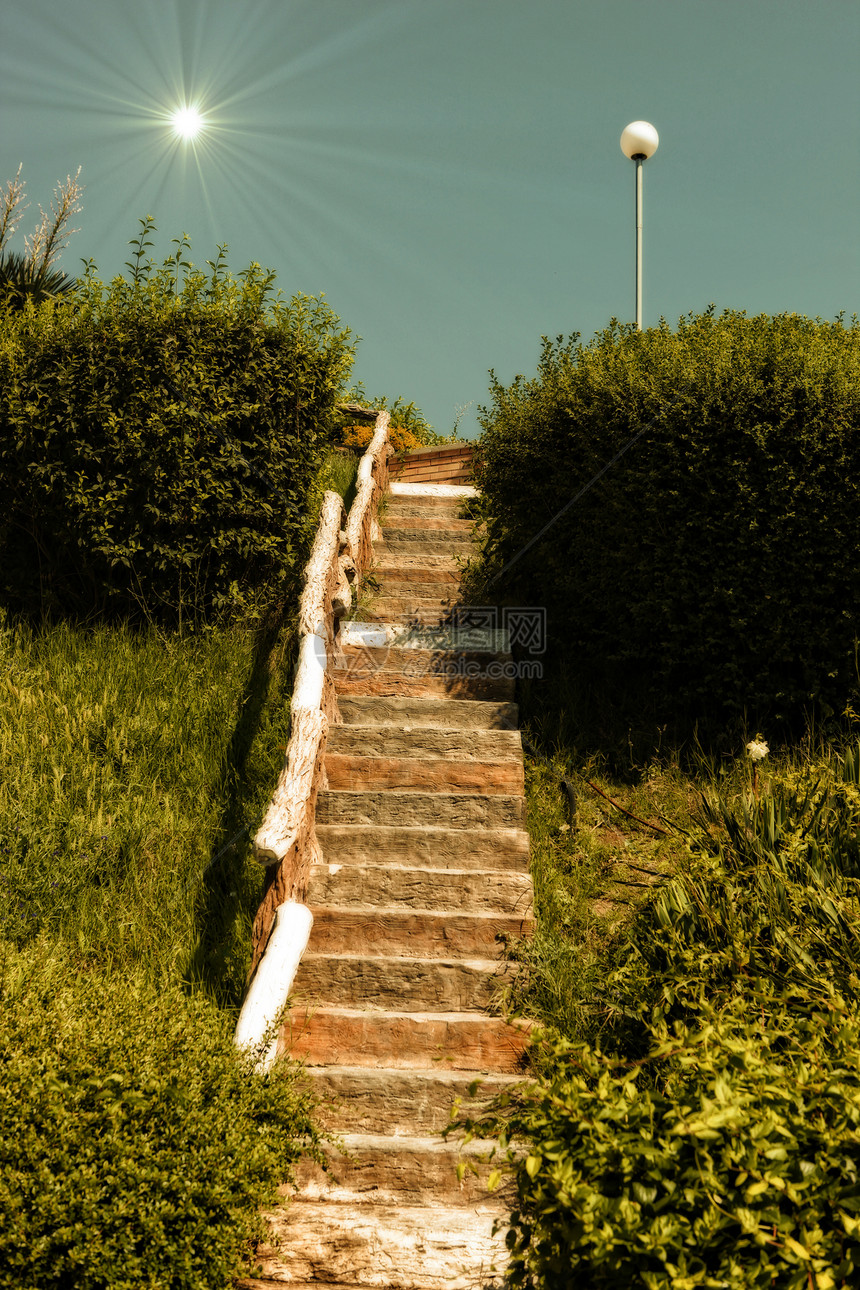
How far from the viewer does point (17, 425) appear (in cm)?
680

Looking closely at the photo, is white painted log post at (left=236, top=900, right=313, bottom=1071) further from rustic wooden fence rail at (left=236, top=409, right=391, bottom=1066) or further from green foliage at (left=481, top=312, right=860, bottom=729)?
green foliage at (left=481, top=312, right=860, bottom=729)

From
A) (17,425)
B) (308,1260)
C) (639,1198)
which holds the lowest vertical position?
(308,1260)

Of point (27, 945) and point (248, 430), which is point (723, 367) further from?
point (27, 945)

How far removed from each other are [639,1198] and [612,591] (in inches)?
172

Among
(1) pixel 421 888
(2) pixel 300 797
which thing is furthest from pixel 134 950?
(1) pixel 421 888

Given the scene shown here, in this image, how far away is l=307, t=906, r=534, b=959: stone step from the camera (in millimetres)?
4312

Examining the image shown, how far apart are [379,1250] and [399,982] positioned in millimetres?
1267

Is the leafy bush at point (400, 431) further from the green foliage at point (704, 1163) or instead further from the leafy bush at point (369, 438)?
the green foliage at point (704, 1163)

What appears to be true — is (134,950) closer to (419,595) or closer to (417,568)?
(419,595)

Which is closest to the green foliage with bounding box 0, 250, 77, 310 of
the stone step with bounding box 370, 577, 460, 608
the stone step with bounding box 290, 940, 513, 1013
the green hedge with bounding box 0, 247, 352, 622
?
the green hedge with bounding box 0, 247, 352, 622

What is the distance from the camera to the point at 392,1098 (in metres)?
3.63

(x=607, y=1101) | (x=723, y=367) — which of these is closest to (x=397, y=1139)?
(x=607, y=1101)

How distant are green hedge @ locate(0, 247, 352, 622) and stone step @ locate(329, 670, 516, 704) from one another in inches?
53.2

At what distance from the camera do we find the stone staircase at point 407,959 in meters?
3.01
